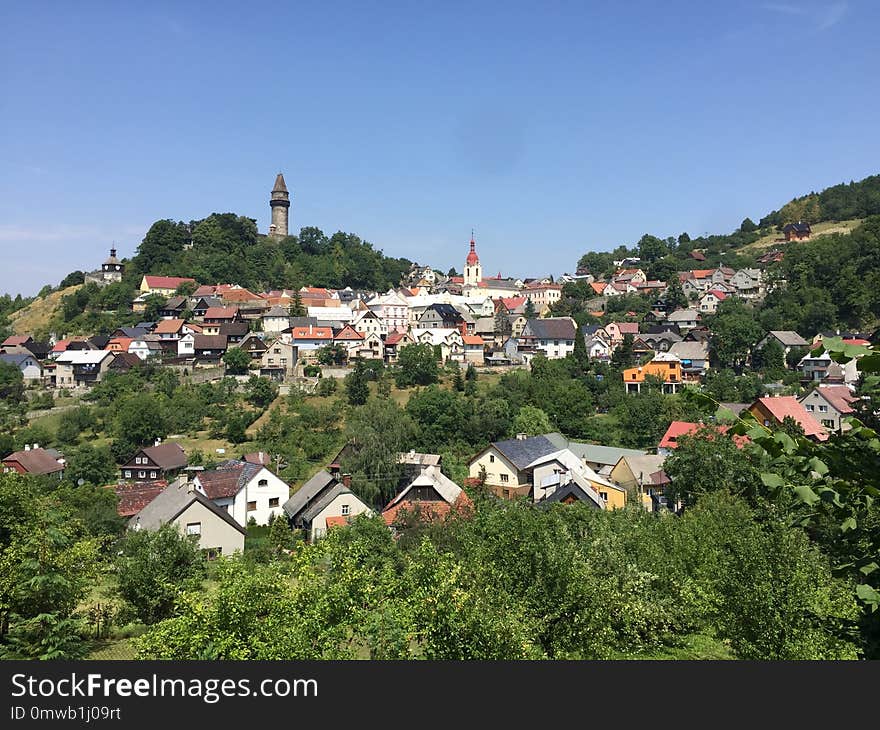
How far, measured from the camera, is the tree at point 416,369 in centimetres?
4641

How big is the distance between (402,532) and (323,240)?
75.1 m

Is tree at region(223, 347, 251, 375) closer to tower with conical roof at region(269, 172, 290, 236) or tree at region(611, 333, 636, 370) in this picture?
tree at region(611, 333, 636, 370)

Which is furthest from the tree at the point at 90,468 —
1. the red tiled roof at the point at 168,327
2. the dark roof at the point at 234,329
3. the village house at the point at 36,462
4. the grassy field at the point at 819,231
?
the grassy field at the point at 819,231

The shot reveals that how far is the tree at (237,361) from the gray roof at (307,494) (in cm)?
2217

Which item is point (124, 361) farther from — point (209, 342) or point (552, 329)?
point (552, 329)

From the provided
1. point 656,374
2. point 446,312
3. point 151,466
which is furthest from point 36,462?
point 656,374

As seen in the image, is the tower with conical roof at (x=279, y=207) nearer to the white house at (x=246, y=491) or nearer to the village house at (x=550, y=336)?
the village house at (x=550, y=336)

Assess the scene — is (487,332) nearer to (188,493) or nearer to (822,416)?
(822,416)

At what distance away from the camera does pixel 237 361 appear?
48906 mm

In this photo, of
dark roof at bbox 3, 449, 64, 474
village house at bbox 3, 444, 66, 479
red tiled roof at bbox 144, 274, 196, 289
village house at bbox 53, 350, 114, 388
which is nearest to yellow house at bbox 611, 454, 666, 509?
village house at bbox 3, 444, 66, 479

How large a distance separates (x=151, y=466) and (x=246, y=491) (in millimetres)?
8459

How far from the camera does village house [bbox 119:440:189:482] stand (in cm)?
3369

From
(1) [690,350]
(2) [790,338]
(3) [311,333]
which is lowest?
(1) [690,350]

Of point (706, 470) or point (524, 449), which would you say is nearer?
point (706, 470)
